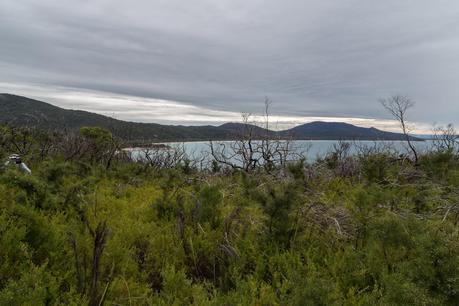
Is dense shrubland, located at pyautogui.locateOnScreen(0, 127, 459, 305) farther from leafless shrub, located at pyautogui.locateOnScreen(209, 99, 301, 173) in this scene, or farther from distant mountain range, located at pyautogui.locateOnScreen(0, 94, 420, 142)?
distant mountain range, located at pyautogui.locateOnScreen(0, 94, 420, 142)

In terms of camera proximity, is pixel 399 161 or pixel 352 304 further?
pixel 399 161

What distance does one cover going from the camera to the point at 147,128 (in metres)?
42.9

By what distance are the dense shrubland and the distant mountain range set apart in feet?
20.0

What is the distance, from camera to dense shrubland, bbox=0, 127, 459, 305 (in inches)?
92.7

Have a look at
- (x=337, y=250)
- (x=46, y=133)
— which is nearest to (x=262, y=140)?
(x=337, y=250)

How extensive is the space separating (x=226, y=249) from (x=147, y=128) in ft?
135

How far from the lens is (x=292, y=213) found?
4.39 meters

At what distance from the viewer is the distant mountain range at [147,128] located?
1263cm

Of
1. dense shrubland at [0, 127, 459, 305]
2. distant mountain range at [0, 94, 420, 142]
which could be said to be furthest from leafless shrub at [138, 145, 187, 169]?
dense shrubland at [0, 127, 459, 305]

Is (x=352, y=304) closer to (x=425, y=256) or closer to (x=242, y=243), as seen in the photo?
(x=425, y=256)

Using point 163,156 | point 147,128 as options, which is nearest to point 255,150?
point 163,156

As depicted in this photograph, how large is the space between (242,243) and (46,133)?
15240mm

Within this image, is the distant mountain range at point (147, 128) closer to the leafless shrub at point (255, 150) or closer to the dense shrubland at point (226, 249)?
the leafless shrub at point (255, 150)

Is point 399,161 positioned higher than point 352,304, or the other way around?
point 399,161
